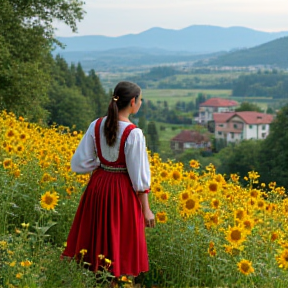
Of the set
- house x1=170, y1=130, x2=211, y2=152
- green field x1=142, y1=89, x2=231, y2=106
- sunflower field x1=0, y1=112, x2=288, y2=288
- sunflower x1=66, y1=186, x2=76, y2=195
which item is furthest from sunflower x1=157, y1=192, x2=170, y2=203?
green field x1=142, y1=89, x2=231, y2=106

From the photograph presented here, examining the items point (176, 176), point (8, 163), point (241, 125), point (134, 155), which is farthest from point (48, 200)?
point (241, 125)

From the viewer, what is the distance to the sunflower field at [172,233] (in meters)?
4.37

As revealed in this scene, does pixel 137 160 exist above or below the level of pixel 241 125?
above

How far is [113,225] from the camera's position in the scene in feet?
15.3

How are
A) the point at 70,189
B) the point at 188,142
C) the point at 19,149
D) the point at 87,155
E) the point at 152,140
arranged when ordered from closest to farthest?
the point at 87,155
the point at 70,189
the point at 19,149
the point at 152,140
the point at 188,142

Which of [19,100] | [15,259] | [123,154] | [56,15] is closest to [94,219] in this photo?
[123,154]

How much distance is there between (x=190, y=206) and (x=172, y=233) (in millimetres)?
324

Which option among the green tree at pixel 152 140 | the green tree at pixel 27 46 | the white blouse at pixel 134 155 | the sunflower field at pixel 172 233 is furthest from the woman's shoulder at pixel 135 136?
the green tree at pixel 152 140

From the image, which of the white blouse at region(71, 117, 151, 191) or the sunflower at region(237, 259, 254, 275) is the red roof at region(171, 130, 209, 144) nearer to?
the white blouse at region(71, 117, 151, 191)

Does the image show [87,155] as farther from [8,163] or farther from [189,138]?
[189,138]

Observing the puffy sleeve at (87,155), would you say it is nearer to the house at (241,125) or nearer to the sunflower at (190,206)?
the sunflower at (190,206)

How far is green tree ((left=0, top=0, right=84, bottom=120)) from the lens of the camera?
19844mm

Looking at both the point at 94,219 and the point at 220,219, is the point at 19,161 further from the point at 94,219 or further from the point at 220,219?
the point at 220,219

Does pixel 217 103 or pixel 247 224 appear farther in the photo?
pixel 217 103
